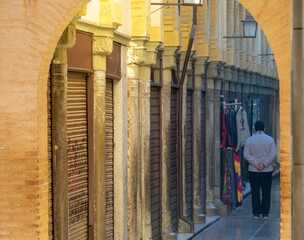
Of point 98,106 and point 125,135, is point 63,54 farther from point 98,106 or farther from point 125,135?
point 125,135

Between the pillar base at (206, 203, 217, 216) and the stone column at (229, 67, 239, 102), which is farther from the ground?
the stone column at (229, 67, 239, 102)

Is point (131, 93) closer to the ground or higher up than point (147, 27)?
closer to the ground

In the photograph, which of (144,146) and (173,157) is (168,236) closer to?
(173,157)

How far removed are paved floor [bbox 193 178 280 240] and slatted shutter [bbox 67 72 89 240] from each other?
5.27 metres

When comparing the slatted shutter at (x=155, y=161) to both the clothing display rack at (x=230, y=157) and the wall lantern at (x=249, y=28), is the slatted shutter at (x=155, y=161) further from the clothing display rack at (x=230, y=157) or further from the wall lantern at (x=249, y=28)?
the wall lantern at (x=249, y=28)

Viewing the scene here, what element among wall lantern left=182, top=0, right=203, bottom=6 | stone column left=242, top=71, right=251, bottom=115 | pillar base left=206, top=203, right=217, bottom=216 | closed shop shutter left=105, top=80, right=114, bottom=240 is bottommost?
pillar base left=206, top=203, right=217, bottom=216

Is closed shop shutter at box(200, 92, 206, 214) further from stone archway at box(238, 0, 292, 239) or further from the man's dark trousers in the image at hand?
stone archway at box(238, 0, 292, 239)

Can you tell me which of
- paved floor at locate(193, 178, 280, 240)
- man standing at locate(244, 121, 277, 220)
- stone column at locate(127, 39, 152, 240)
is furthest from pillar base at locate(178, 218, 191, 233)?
stone column at locate(127, 39, 152, 240)

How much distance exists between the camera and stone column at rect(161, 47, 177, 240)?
608 inches

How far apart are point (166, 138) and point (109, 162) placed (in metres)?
3.10

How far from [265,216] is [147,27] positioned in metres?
6.20

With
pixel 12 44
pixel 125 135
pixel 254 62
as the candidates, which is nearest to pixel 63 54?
pixel 12 44

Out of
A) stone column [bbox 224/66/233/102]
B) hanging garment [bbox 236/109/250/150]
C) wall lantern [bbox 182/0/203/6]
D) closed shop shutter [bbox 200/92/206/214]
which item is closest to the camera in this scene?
wall lantern [bbox 182/0/203/6]

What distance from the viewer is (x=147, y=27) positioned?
44.7ft
